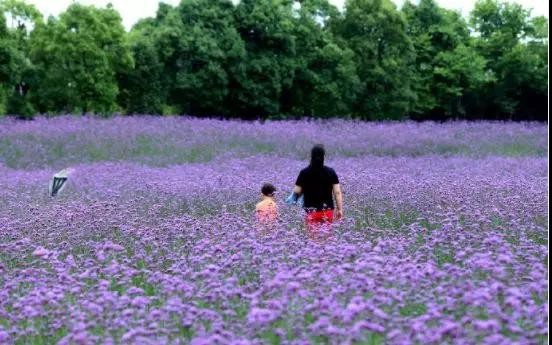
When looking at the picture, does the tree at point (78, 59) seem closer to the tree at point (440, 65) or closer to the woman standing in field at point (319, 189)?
the tree at point (440, 65)

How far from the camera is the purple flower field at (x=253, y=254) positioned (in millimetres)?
4504

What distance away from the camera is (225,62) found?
36438mm

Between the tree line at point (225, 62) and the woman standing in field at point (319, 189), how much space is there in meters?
25.8

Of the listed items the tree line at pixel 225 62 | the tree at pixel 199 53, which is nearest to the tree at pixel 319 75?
the tree line at pixel 225 62

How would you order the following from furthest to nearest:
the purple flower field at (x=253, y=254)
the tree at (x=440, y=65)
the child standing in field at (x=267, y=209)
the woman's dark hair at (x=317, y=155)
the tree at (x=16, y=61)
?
the tree at (x=440, y=65) → the tree at (x=16, y=61) → the woman's dark hair at (x=317, y=155) → the child standing in field at (x=267, y=209) → the purple flower field at (x=253, y=254)

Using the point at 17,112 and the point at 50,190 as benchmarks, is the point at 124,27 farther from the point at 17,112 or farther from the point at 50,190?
the point at 50,190

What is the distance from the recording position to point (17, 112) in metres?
37.5

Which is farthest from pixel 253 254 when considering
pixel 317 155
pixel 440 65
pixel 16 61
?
pixel 440 65

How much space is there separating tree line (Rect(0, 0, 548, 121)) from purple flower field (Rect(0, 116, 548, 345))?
15.7 meters

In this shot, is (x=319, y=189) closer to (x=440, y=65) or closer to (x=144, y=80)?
(x=144, y=80)

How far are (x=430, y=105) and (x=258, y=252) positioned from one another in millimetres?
38767

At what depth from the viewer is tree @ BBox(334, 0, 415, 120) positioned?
124 feet

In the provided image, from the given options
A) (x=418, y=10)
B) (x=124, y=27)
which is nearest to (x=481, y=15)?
(x=418, y=10)

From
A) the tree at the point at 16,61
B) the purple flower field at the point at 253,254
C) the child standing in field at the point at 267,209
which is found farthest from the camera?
the tree at the point at 16,61
